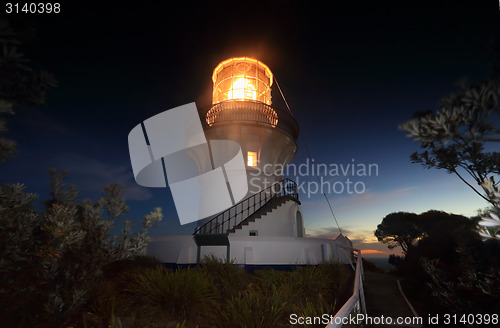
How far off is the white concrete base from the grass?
335 cm

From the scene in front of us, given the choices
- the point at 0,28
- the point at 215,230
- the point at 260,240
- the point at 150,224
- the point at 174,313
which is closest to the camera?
the point at 0,28

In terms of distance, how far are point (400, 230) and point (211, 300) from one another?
36.3 metres

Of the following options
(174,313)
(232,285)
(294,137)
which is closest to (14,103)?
(174,313)

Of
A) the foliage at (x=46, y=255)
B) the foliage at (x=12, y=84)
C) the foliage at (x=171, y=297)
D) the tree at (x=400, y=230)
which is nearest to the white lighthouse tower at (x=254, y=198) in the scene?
the foliage at (x=171, y=297)

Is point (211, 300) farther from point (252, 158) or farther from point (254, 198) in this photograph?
point (252, 158)

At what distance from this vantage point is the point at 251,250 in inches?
467

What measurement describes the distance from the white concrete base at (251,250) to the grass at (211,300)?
11.0ft

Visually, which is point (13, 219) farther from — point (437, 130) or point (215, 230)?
point (215, 230)

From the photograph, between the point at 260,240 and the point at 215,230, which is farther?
the point at 215,230

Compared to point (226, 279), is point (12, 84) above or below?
above

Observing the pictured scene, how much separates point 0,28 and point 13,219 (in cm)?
267

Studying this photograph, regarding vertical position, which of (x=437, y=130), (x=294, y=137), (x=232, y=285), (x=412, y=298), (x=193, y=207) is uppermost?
(x=294, y=137)

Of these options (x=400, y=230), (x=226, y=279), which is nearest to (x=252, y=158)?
(x=226, y=279)

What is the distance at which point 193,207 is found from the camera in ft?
54.2
